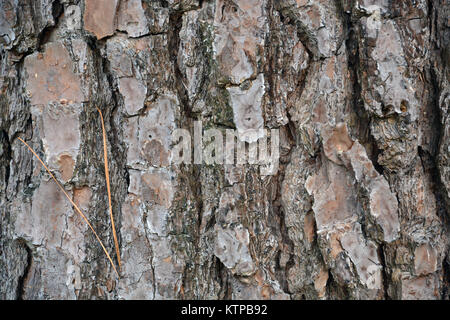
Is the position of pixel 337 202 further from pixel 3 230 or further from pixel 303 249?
pixel 3 230

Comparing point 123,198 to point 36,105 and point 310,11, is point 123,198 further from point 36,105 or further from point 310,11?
point 310,11

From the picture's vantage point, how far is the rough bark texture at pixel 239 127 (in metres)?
1.07

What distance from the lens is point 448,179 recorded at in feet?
3.55

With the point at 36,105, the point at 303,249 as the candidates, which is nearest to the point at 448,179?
the point at 303,249

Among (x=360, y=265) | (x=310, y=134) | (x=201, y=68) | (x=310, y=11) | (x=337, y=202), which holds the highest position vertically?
(x=310, y=11)

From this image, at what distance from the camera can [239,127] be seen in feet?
3.53

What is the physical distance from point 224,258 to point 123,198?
335 millimetres

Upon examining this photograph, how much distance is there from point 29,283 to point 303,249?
81cm

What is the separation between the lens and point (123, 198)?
1.13 metres

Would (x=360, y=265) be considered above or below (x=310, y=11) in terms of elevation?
below

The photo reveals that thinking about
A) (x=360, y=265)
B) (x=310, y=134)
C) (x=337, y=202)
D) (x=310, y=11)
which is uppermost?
(x=310, y=11)

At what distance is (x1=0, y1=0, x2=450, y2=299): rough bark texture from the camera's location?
107cm

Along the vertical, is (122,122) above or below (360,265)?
above
